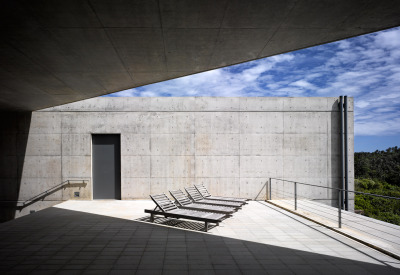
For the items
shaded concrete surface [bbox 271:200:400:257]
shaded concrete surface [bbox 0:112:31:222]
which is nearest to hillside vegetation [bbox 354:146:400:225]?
shaded concrete surface [bbox 271:200:400:257]

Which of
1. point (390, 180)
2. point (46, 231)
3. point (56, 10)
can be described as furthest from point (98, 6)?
point (390, 180)

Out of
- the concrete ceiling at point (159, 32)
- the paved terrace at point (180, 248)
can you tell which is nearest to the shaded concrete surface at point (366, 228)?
the paved terrace at point (180, 248)

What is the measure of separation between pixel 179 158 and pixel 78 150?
4.27 meters

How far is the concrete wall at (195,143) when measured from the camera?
10.7 m

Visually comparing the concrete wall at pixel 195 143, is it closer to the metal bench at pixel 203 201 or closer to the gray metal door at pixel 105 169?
the gray metal door at pixel 105 169

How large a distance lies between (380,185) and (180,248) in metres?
33.1

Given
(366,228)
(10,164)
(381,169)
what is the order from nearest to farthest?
(366,228)
(10,164)
(381,169)

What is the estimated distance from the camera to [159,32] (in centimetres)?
416

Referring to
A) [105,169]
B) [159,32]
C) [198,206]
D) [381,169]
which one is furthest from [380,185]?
[159,32]

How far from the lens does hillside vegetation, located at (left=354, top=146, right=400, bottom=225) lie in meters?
21.5

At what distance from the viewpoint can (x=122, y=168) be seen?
35.4 ft

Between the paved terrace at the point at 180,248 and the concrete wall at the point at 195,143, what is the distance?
326 centimetres

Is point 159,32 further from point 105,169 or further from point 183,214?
point 105,169

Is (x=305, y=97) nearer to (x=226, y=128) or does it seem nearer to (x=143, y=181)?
(x=226, y=128)
